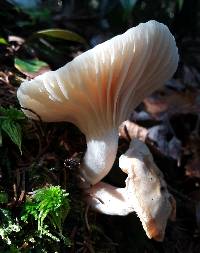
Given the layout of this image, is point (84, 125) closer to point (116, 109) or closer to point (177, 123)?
point (116, 109)

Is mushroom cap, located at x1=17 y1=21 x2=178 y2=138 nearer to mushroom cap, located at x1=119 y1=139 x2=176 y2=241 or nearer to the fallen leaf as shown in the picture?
mushroom cap, located at x1=119 y1=139 x2=176 y2=241

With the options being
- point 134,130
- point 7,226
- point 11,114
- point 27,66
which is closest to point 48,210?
point 7,226

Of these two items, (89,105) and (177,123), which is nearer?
(89,105)

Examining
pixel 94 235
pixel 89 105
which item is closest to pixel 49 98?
pixel 89 105

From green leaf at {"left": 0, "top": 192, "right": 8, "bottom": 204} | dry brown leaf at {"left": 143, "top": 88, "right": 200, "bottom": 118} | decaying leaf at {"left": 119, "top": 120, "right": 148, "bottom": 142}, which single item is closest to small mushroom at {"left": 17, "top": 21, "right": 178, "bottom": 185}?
green leaf at {"left": 0, "top": 192, "right": 8, "bottom": 204}

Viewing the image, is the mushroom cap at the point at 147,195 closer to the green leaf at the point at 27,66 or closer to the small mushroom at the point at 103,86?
the small mushroom at the point at 103,86

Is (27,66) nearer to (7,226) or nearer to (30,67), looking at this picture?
(30,67)
